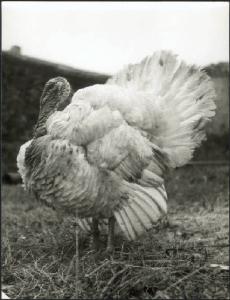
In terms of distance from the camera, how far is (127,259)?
4.02 m

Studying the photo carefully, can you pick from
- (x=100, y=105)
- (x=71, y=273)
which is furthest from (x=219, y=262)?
(x=100, y=105)

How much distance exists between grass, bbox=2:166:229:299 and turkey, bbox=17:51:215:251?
0.27 metres

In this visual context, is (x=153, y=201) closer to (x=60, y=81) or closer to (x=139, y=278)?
(x=139, y=278)

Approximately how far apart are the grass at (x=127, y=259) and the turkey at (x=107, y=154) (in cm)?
27

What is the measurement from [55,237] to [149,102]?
1.35 m

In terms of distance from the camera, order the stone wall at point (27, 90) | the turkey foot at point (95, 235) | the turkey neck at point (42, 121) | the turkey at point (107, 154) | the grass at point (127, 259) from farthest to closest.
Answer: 1. the stone wall at point (27, 90)
2. the turkey foot at point (95, 235)
3. the turkey neck at point (42, 121)
4. the turkey at point (107, 154)
5. the grass at point (127, 259)

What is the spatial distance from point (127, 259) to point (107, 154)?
78 centimetres

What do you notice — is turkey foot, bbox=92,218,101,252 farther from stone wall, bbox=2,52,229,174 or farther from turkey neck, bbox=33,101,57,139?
stone wall, bbox=2,52,229,174

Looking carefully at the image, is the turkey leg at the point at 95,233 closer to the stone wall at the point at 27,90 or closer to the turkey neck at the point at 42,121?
the turkey neck at the point at 42,121

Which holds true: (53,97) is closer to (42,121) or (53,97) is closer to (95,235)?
(42,121)

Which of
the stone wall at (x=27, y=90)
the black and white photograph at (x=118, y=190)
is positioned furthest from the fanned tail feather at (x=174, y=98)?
the stone wall at (x=27, y=90)

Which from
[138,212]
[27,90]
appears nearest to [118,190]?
[138,212]

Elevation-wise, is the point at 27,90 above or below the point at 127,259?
above

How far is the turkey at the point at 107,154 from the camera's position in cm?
378
